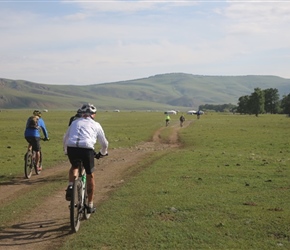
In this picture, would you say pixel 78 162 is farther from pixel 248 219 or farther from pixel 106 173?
pixel 106 173

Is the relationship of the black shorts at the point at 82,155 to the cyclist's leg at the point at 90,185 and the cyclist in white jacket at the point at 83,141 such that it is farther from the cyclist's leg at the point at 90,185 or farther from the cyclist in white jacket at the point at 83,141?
the cyclist's leg at the point at 90,185

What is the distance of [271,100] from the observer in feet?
557

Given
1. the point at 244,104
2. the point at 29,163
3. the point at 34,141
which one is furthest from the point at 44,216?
the point at 244,104

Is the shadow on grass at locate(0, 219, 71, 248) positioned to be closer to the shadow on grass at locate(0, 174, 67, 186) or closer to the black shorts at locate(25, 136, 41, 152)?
the shadow on grass at locate(0, 174, 67, 186)

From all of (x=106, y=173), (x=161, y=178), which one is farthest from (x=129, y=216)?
(x=106, y=173)

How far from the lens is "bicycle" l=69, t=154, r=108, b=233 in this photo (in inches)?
376

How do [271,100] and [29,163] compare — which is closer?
[29,163]

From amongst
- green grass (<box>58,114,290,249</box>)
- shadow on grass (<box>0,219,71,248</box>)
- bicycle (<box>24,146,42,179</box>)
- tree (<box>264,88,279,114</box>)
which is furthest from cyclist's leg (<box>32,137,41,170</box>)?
tree (<box>264,88,279,114</box>)

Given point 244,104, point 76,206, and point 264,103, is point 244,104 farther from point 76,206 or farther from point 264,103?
point 76,206

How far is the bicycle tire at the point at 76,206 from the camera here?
952cm

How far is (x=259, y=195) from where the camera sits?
557 inches

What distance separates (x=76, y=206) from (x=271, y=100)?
16935 centimetres

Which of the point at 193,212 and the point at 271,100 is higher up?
the point at 271,100

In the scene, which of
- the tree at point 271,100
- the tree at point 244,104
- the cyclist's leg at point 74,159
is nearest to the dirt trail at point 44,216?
the cyclist's leg at point 74,159
